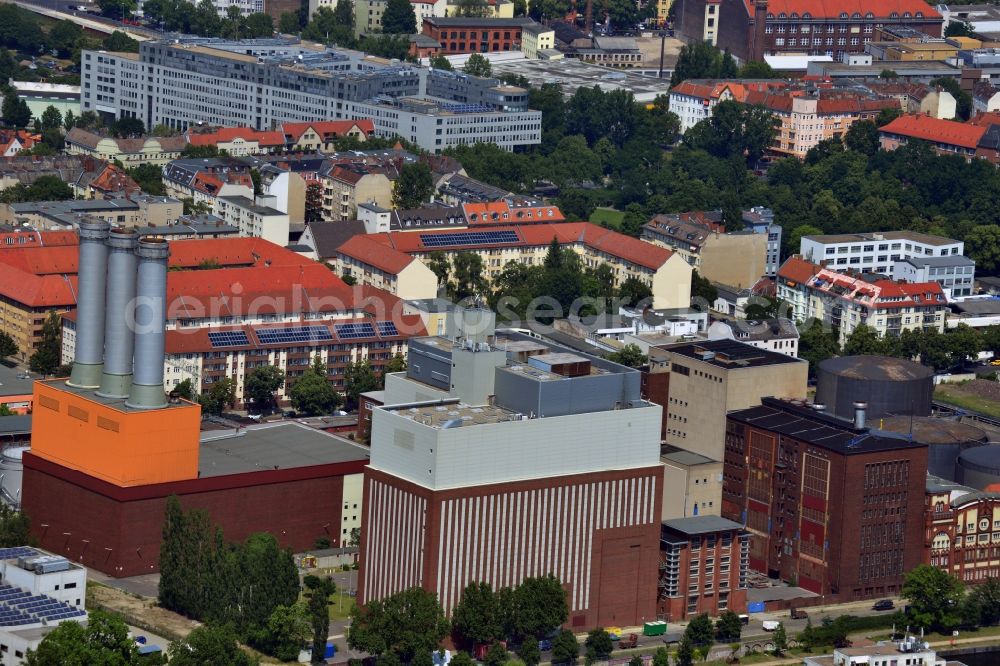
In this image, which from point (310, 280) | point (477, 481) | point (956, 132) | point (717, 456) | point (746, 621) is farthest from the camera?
point (956, 132)

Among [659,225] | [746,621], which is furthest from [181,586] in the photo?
[659,225]

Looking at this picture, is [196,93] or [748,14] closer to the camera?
[196,93]

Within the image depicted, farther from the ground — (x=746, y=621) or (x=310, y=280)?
(x=310, y=280)

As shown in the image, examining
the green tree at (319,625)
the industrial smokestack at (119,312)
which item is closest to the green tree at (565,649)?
the green tree at (319,625)

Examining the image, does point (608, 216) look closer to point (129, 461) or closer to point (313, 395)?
point (313, 395)

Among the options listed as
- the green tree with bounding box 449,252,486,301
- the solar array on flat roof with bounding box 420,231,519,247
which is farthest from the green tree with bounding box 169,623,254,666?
the solar array on flat roof with bounding box 420,231,519,247

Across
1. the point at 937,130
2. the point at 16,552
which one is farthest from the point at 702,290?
the point at 16,552

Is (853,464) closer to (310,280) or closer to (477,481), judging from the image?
A: (477,481)

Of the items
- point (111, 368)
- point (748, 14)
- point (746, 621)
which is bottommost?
point (746, 621)
